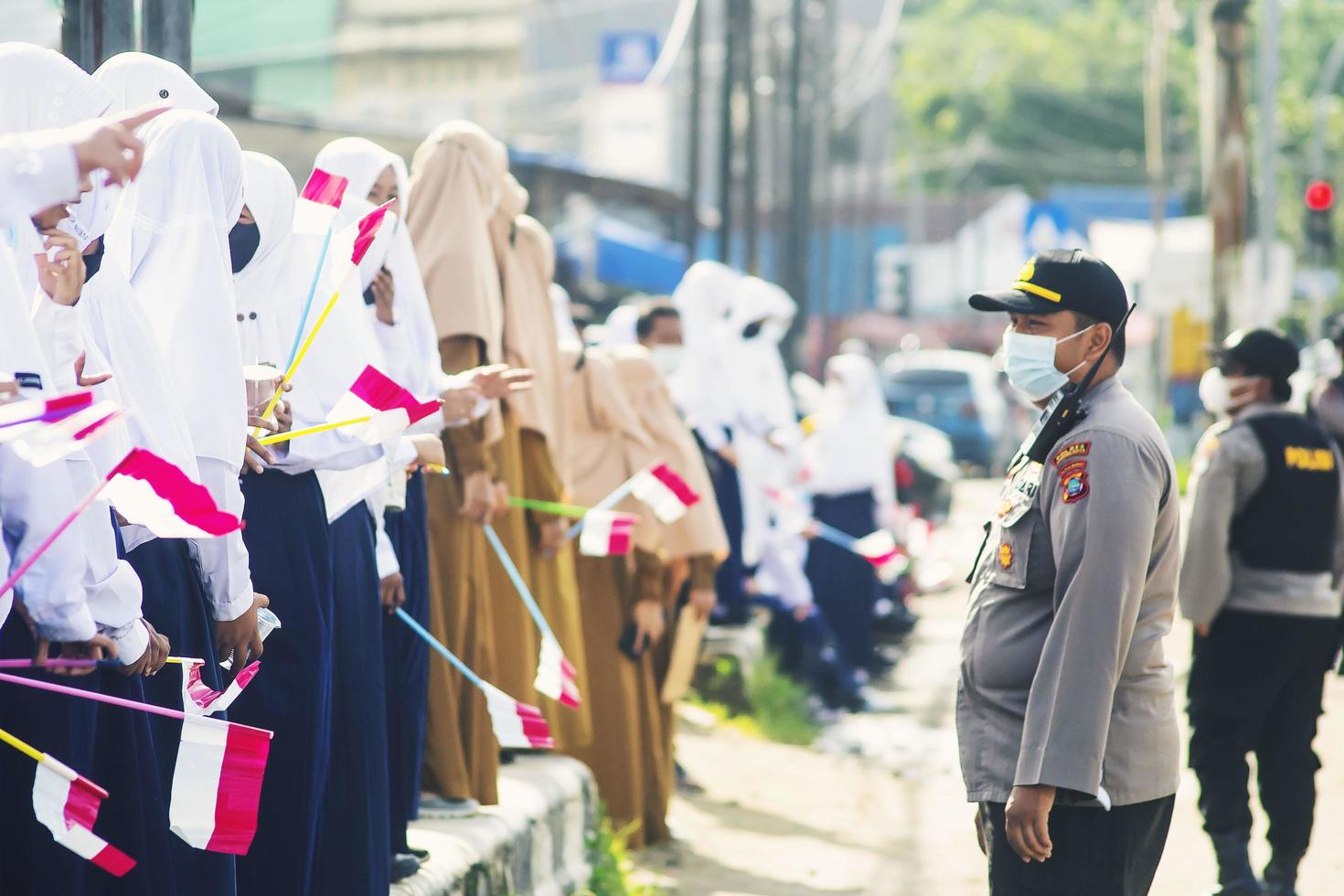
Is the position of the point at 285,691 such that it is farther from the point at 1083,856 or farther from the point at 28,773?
the point at 1083,856

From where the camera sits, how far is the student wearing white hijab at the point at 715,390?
30.5 ft

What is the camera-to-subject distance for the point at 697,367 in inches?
374

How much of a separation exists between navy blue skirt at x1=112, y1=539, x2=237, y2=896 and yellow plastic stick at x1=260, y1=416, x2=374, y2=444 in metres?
0.39

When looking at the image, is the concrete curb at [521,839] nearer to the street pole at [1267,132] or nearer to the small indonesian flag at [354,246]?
the small indonesian flag at [354,246]

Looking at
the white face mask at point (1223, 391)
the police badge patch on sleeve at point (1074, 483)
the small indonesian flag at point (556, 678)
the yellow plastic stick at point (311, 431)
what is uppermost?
the yellow plastic stick at point (311, 431)

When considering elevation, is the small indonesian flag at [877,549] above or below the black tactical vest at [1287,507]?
below

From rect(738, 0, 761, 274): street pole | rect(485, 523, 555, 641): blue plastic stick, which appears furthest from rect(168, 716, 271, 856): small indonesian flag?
rect(738, 0, 761, 274): street pole

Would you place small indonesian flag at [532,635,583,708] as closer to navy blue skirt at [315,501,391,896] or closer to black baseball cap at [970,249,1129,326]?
navy blue skirt at [315,501,391,896]

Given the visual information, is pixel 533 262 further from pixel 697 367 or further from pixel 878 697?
pixel 878 697

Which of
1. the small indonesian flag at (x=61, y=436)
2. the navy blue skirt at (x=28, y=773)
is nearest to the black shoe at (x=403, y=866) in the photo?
→ the navy blue skirt at (x=28, y=773)

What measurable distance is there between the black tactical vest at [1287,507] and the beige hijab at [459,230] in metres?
2.49

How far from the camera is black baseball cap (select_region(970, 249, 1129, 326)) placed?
371 centimetres

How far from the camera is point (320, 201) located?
439cm

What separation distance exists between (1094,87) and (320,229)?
5271 cm
